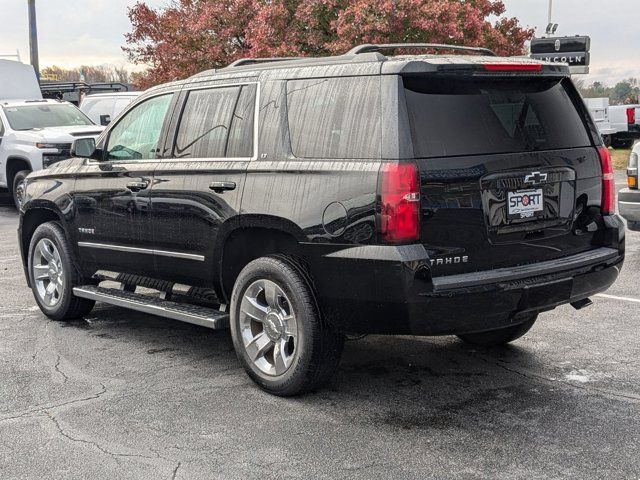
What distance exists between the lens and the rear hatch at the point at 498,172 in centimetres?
449

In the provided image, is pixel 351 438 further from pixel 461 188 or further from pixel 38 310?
pixel 38 310

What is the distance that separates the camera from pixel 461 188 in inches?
178

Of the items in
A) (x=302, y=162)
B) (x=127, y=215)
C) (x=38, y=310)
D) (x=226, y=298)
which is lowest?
(x=38, y=310)

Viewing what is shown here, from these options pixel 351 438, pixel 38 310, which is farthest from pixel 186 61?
pixel 351 438

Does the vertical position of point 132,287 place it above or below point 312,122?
below

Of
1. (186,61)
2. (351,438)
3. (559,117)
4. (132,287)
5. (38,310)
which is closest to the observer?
(351,438)

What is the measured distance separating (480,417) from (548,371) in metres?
1.00

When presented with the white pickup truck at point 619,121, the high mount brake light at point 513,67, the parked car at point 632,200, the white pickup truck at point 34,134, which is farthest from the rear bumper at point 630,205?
the white pickup truck at point 619,121

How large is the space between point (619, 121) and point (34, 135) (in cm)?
2304

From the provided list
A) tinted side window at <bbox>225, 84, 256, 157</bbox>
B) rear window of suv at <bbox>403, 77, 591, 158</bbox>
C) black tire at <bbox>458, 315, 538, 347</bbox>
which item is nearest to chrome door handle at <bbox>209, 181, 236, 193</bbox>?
tinted side window at <bbox>225, 84, 256, 157</bbox>

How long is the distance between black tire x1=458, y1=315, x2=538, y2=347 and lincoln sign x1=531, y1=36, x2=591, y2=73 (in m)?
15.8

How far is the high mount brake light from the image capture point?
4695 millimetres

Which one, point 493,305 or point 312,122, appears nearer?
point 493,305

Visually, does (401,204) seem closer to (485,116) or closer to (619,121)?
(485,116)
